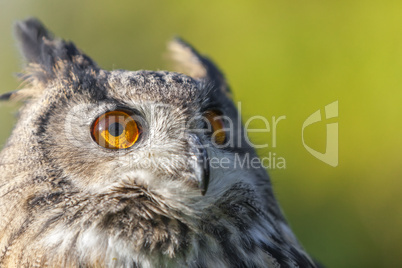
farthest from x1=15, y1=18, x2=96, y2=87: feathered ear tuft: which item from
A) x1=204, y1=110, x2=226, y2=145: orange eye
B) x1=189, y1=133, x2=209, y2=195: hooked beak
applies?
x1=189, y1=133, x2=209, y2=195: hooked beak

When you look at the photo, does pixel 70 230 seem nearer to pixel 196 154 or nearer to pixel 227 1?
pixel 196 154

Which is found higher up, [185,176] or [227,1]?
[227,1]

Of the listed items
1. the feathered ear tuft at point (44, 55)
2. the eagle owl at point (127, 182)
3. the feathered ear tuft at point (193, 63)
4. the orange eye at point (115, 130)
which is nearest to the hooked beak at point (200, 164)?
the eagle owl at point (127, 182)

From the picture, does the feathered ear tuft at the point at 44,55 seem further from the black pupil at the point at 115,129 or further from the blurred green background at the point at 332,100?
the blurred green background at the point at 332,100

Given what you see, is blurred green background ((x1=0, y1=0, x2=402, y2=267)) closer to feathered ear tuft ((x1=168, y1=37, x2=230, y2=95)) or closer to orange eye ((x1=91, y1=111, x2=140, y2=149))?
feathered ear tuft ((x1=168, y1=37, x2=230, y2=95))

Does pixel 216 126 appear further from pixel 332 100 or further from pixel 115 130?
pixel 332 100

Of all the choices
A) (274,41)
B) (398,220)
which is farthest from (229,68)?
(398,220)
